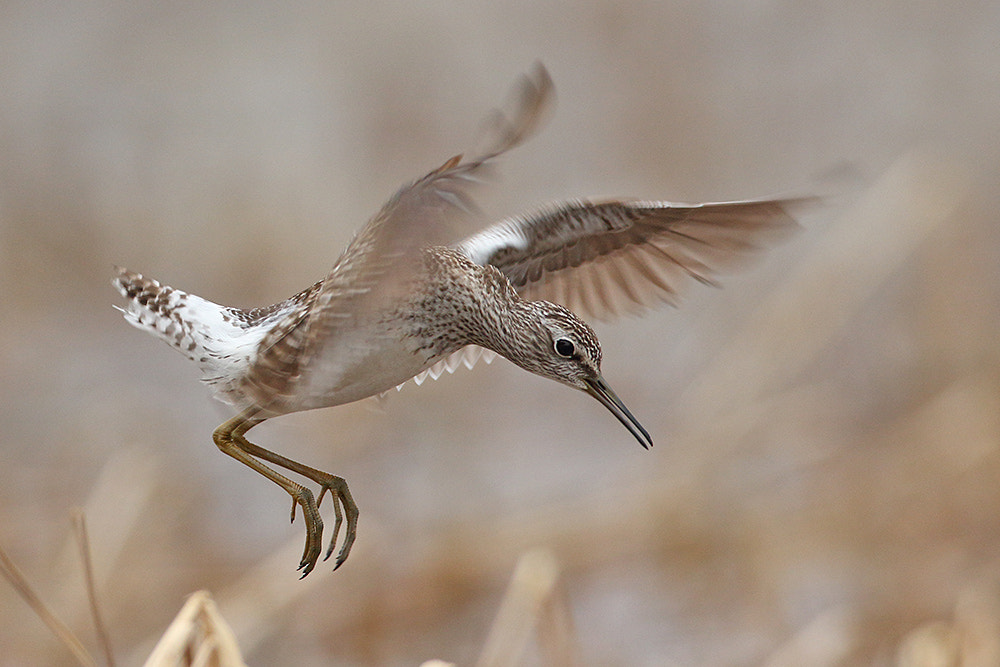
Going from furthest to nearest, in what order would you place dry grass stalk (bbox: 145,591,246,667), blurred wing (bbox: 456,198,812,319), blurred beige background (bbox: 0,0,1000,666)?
1. blurred beige background (bbox: 0,0,1000,666)
2. blurred wing (bbox: 456,198,812,319)
3. dry grass stalk (bbox: 145,591,246,667)

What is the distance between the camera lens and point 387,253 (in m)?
1.08

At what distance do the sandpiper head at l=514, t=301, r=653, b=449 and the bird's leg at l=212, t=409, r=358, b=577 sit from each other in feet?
1.05

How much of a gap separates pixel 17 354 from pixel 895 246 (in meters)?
3.47

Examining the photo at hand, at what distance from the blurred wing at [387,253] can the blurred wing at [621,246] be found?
0.44 meters

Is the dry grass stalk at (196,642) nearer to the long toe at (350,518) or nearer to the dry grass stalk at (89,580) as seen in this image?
the dry grass stalk at (89,580)

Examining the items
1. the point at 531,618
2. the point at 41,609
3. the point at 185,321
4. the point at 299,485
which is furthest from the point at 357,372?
the point at 531,618

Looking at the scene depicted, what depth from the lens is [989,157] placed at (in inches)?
216

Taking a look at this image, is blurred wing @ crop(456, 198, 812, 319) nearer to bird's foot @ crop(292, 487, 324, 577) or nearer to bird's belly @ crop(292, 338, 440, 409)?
bird's belly @ crop(292, 338, 440, 409)

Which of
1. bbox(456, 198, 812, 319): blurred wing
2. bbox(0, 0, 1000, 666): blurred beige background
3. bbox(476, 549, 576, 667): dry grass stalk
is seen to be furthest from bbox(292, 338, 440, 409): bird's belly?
bbox(0, 0, 1000, 666): blurred beige background

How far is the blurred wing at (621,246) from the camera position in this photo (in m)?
1.63

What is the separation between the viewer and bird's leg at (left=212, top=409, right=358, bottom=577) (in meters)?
1.10

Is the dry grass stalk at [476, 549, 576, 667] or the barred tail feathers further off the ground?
the barred tail feathers

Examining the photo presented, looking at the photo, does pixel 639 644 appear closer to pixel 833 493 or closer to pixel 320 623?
pixel 833 493

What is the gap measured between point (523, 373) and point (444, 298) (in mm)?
3993
